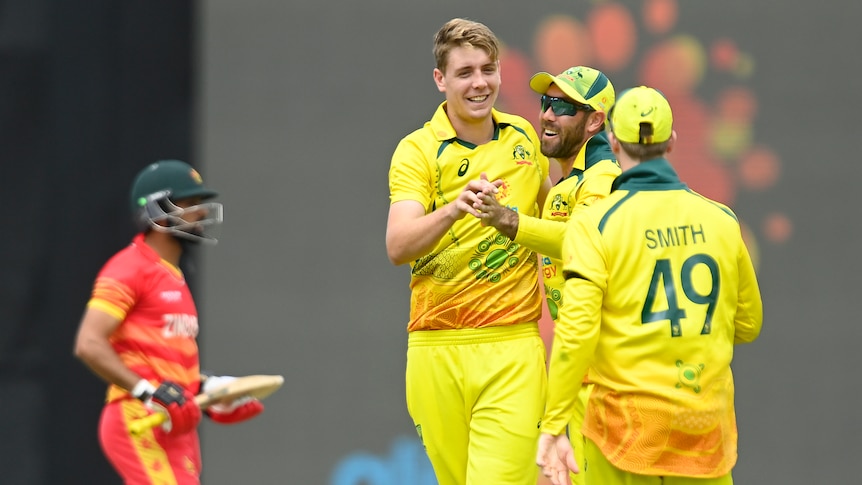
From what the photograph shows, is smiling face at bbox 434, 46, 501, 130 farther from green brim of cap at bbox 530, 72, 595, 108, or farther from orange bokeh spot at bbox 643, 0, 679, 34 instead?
orange bokeh spot at bbox 643, 0, 679, 34

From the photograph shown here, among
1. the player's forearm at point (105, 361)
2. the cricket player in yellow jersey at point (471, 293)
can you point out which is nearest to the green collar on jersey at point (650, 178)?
the cricket player in yellow jersey at point (471, 293)

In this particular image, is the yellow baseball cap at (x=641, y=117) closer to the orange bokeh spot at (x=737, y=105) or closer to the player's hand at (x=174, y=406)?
the player's hand at (x=174, y=406)

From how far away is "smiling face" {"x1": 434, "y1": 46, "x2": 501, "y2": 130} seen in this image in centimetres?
525

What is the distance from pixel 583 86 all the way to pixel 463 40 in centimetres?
53

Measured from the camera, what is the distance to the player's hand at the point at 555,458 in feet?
13.9

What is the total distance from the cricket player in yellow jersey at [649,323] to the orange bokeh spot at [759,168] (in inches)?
128

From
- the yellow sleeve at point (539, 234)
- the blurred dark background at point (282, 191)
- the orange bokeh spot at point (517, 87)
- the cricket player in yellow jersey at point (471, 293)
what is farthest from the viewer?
the orange bokeh spot at point (517, 87)

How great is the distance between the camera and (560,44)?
7.45 meters

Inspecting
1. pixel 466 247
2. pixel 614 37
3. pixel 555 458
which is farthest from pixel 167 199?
pixel 614 37

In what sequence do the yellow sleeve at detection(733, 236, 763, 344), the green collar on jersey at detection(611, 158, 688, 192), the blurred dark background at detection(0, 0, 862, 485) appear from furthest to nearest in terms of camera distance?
the blurred dark background at detection(0, 0, 862, 485), the yellow sleeve at detection(733, 236, 763, 344), the green collar on jersey at detection(611, 158, 688, 192)

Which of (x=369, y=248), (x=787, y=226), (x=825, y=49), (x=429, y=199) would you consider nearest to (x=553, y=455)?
(x=429, y=199)

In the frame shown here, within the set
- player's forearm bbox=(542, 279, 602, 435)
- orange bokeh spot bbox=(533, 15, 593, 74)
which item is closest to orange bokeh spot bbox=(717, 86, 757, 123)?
orange bokeh spot bbox=(533, 15, 593, 74)

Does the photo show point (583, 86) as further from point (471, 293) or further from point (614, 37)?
point (614, 37)

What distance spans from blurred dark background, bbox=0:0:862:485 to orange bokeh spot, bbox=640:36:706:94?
12 millimetres
